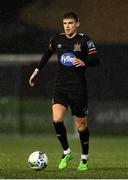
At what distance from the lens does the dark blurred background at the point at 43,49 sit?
58.8ft

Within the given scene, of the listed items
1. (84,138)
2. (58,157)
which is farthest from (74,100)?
(58,157)

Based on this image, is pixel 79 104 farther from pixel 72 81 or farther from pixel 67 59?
pixel 67 59

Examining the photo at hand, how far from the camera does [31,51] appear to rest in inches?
717

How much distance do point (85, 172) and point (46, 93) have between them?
8.33 m

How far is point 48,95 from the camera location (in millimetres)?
17953

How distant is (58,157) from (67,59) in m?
2.99

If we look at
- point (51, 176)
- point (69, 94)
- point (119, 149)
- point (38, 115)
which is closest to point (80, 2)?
point (38, 115)

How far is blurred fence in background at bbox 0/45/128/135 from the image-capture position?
17.8m

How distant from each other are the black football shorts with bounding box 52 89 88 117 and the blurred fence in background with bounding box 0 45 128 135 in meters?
7.37

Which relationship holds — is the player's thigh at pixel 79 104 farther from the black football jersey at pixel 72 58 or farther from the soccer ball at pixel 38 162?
the soccer ball at pixel 38 162

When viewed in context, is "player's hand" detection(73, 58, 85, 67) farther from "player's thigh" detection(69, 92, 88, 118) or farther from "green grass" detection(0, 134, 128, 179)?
"green grass" detection(0, 134, 128, 179)

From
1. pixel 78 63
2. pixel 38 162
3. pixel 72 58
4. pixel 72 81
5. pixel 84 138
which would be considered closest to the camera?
pixel 38 162

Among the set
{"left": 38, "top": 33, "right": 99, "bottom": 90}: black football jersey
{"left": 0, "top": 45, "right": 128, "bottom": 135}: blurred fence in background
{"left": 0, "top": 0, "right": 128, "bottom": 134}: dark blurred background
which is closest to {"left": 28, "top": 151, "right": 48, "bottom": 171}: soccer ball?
{"left": 38, "top": 33, "right": 99, "bottom": 90}: black football jersey

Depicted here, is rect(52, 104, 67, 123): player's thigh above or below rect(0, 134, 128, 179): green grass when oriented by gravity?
above
